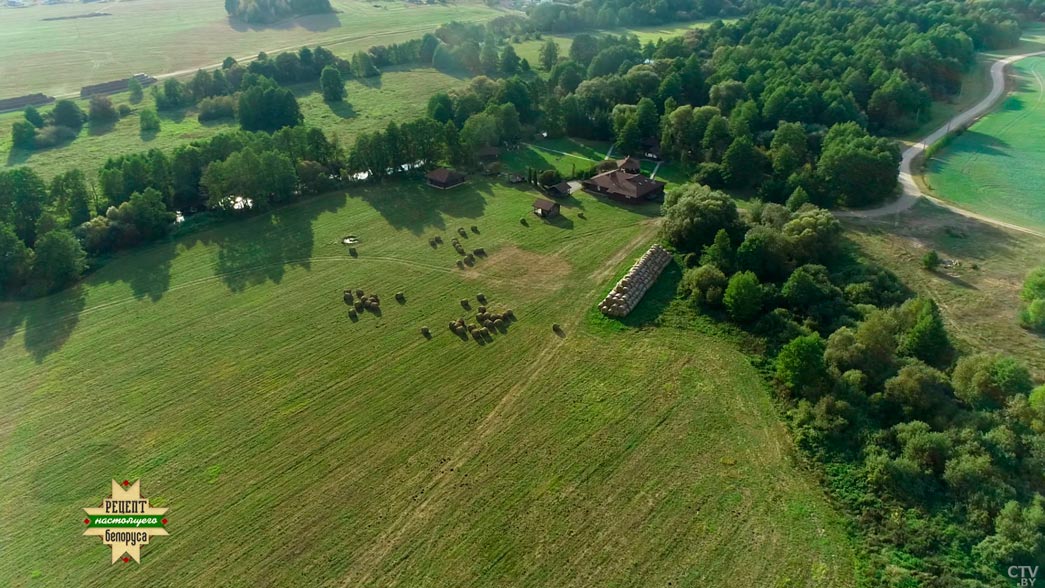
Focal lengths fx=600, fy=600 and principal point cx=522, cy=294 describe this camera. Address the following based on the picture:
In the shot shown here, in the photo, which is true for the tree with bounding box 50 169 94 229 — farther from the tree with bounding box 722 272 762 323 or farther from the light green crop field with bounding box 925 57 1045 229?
the light green crop field with bounding box 925 57 1045 229

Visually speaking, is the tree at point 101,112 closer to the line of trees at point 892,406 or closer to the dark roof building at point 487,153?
the dark roof building at point 487,153

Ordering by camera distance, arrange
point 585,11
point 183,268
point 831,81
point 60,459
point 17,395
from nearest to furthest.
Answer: point 60,459 < point 17,395 < point 183,268 < point 831,81 < point 585,11

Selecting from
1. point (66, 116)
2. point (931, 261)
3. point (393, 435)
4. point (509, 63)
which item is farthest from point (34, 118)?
point (931, 261)

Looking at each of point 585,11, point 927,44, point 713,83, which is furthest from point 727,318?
point 585,11

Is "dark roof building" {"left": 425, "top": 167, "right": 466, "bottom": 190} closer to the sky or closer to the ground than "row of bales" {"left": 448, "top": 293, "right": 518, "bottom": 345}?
closer to the ground

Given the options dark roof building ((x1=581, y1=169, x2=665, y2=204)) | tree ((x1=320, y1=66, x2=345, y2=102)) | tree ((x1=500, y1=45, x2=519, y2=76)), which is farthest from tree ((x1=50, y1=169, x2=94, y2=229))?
tree ((x1=500, y1=45, x2=519, y2=76))

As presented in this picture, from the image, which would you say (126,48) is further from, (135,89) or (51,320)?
(51,320)

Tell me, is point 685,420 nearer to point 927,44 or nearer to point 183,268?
point 183,268
